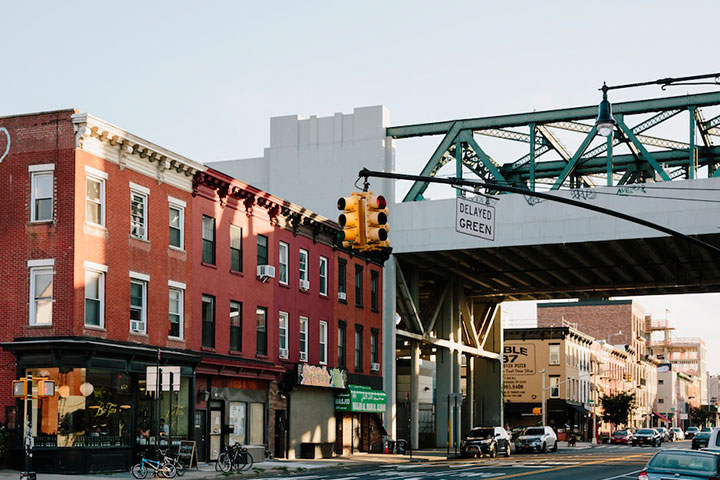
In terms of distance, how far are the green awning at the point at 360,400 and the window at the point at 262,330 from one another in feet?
27.0

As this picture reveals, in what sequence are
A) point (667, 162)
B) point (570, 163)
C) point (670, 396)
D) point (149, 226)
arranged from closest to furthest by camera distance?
point (149, 226) < point (570, 163) < point (667, 162) < point (670, 396)

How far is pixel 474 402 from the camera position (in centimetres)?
8069

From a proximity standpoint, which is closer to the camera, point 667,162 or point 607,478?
point 607,478

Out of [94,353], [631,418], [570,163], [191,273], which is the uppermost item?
[570,163]

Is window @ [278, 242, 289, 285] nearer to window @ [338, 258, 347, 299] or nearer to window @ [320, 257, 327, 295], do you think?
window @ [320, 257, 327, 295]

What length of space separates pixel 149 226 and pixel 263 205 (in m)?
9.02

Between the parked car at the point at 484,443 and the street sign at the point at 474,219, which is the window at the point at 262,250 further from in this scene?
the street sign at the point at 474,219

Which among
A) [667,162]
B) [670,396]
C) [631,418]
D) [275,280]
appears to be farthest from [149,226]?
[670,396]

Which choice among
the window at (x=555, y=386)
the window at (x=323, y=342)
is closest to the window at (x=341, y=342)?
the window at (x=323, y=342)

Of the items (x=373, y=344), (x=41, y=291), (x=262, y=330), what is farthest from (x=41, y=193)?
(x=373, y=344)

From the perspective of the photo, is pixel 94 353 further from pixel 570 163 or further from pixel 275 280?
pixel 570 163

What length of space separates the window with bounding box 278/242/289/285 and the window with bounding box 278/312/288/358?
5.24 feet

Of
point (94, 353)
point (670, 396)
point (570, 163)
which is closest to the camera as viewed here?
point (94, 353)

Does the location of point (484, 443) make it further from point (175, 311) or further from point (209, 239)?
point (175, 311)
